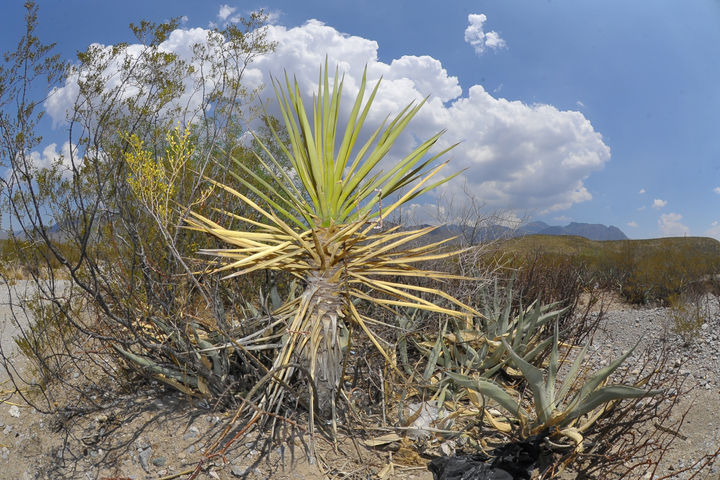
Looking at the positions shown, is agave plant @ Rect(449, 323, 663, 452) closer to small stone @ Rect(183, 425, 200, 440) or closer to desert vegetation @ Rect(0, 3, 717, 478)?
desert vegetation @ Rect(0, 3, 717, 478)

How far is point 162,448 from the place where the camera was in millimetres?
3180

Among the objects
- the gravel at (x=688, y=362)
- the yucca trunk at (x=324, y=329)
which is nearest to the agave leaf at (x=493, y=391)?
the gravel at (x=688, y=362)

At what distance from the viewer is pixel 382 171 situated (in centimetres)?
377

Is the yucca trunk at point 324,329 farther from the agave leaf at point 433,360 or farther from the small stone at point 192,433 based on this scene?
the agave leaf at point 433,360

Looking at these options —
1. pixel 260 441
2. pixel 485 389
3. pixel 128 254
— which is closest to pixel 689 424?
pixel 485 389

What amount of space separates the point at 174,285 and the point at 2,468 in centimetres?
180

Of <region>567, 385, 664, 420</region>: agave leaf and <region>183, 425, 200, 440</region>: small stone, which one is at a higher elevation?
<region>567, 385, 664, 420</region>: agave leaf

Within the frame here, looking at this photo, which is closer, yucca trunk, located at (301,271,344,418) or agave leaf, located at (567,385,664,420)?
agave leaf, located at (567,385,664,420)

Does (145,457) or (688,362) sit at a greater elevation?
(688,362)

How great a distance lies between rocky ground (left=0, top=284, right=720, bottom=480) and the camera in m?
3.01

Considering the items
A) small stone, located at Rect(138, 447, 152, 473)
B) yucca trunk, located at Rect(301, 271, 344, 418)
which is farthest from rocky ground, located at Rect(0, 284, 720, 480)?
yucca trunk, located at Rect(301, 271, 344, 418)

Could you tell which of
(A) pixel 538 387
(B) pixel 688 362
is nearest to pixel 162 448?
(A) pixel 538 387

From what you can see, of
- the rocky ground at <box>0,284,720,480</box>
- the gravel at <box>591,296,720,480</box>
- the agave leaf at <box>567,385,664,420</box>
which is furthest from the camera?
the gravel at <box>591,296,720,480</box>

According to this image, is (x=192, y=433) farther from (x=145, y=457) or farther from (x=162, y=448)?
(x=145, y=457)
